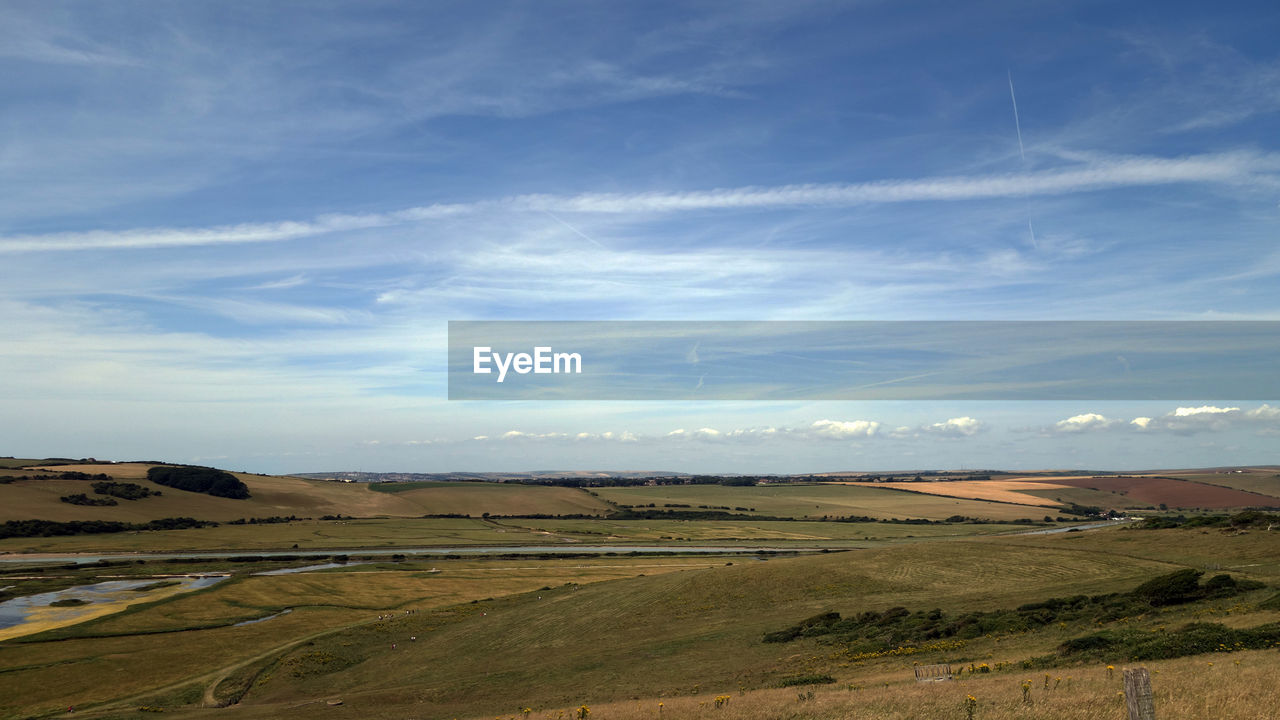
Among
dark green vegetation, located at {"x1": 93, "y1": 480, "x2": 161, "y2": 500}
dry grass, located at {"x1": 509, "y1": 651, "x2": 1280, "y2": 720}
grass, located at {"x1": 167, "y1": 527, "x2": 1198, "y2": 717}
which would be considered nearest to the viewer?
dry grass, located at {"x1": 509, "y1": 651, "x2": 1280, "y2": 720}

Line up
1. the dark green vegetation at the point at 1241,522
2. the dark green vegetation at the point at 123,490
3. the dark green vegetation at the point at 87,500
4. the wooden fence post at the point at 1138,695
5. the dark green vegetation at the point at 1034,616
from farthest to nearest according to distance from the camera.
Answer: the dark green vegetation at the point at 123,490
the dark green vegetation at the point at 87,500
the dark green vegetation at the point at 1241,522
the dark green vegetation at the point at 1034,616
the wooden fence post at the point at 1138,695

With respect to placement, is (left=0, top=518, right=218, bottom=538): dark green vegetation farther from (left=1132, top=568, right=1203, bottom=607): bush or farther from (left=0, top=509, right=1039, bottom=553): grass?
(left=1132, top=568, right=1203, bottom=607): bush

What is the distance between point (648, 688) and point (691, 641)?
12.6m

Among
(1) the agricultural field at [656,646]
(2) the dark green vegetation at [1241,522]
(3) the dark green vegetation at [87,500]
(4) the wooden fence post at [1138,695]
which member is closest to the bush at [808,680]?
(1) the agricultural field at [656,646]

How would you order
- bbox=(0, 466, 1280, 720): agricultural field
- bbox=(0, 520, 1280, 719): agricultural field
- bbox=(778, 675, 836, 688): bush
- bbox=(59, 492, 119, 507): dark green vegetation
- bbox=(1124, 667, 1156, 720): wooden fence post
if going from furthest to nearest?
1. bbox=(59, 492, 119, 507): dark green vegetation
2. bbox=(778, 675, 836, 688): bush
3. bbox=(0, 466, 1280, 720): agricultural field
4. bbox=(0, 520, 1280, 719): agricultural field
5. bbox=(1124, 667, 1156, 720): wooden fence post

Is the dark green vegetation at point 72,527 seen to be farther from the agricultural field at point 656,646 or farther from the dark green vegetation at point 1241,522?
the dark green vegetation at point 1241,522

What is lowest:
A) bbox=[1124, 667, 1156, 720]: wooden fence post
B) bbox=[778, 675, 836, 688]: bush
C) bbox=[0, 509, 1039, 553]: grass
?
bbox=[0, 509, 1039, 553]: grass

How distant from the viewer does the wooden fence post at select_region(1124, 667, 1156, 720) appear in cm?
1322

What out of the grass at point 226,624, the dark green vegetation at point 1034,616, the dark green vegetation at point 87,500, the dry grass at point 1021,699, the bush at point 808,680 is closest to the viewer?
the dry grass at point 1021,699

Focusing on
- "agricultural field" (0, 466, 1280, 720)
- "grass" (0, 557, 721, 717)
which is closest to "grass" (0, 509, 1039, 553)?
"grass" (0, 557, 721, 717)

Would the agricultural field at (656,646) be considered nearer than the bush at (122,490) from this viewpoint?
Yes

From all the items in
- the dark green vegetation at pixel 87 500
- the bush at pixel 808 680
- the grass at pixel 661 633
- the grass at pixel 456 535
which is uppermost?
the bush at pixel 808 680

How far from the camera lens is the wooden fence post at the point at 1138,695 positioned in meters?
13.2

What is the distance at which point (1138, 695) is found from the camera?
13312 millimetres
